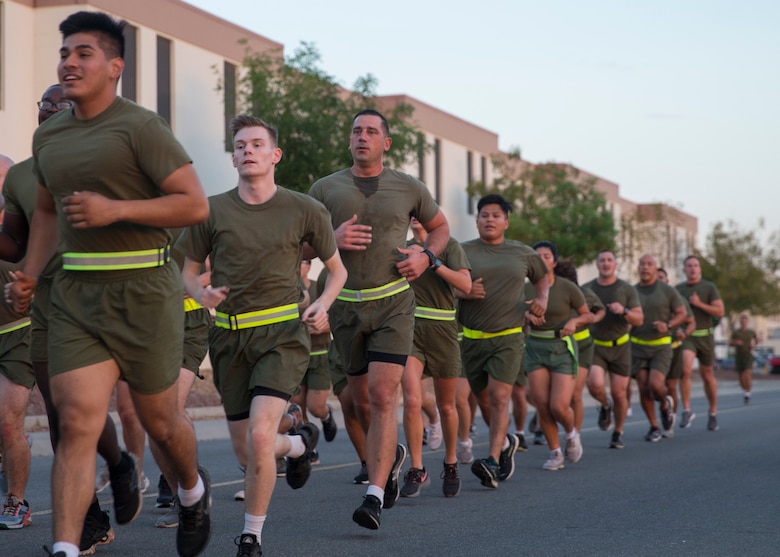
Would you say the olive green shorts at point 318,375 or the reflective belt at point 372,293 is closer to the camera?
the reflective belt at point 372,293

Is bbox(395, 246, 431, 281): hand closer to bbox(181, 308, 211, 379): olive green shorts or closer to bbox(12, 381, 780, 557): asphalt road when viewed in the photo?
bbox(181, 308, 211, 379): olive green shorts

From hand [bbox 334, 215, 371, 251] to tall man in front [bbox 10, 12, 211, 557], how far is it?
2465mm

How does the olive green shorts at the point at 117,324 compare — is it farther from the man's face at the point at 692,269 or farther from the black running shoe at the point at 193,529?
the man's face at the point at 692,269

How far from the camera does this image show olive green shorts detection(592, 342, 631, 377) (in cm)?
1605

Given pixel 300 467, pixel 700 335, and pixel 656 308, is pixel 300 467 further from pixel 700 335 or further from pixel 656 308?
pixel 700 335

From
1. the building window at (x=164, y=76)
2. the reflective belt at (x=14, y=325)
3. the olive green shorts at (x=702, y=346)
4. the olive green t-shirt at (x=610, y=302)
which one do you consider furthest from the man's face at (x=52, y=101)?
the building window at (x=164, y=76)

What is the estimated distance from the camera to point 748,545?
23.3 feet

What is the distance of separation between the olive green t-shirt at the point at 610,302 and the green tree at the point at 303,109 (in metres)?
16.3

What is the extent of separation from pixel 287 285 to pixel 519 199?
41.4 m

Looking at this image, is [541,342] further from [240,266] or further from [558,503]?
[240,266]

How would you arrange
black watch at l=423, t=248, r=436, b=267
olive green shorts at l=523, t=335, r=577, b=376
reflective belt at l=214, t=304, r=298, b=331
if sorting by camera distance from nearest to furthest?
reflective belt at l=214, t=304, r=298, b=331 < black watch at l=423, t=248, r=436, b=267 < olive green shorts at l=523, t=335, r=577, b=376

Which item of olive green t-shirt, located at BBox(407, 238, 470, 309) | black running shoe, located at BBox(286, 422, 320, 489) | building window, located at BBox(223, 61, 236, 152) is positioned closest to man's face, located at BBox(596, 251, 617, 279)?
olive green t-shirt, located at BBox(407, 238, 470, 309)

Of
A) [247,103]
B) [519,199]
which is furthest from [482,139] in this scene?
[247,103]

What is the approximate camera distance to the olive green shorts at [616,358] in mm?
16047
